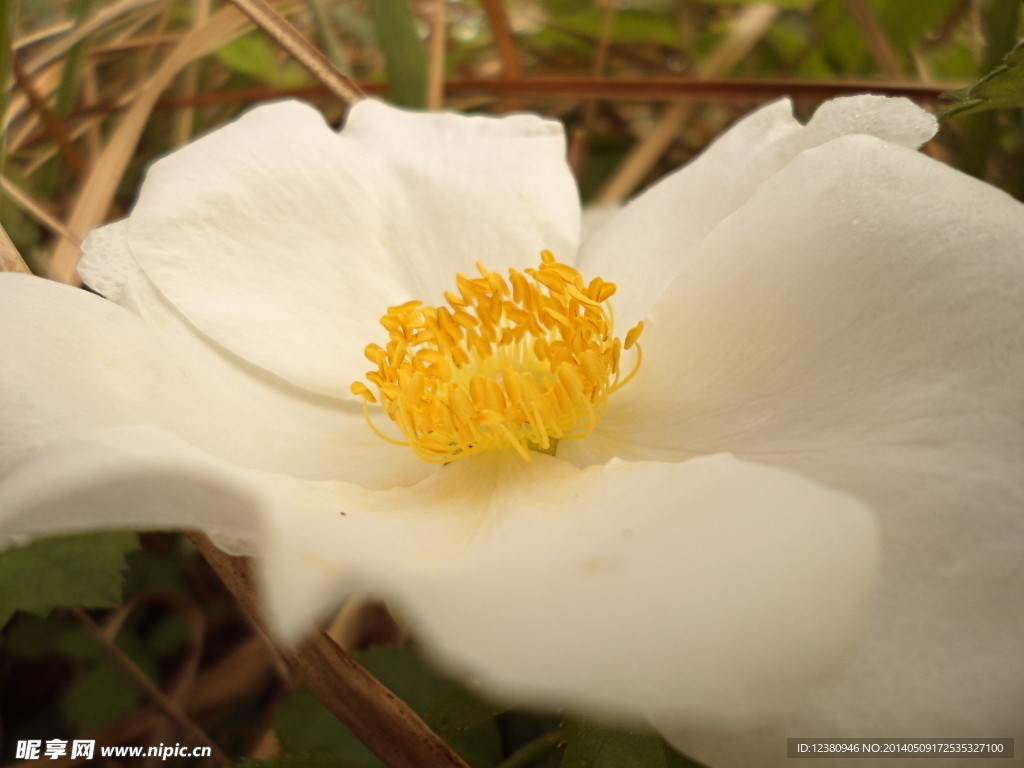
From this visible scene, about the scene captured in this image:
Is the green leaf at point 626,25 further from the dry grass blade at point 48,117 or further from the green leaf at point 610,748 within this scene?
the green leaf at point 610,748

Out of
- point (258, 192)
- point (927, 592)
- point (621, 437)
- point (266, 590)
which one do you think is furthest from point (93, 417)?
point (927, 592)

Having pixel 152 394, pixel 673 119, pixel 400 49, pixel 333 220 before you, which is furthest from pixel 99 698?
pixel 673 119

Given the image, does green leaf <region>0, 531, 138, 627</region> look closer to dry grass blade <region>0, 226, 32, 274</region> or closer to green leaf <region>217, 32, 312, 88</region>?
dry grass blade <region>0, 226, 32, 274</region>

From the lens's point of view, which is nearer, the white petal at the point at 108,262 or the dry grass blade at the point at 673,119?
the white petal at the point at 108,262

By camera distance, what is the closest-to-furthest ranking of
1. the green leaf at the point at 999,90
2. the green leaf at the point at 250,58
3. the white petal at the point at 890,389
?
1. the white petal at the point at 890,389
2. the green leaf at the point at 999,90
3. the green leaf at the point at 250,58

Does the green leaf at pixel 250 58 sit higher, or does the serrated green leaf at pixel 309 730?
the green leaf at pixel 250 58

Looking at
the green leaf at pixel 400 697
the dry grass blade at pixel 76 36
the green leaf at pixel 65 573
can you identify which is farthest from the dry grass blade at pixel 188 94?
the green leaf at pixel 400 697

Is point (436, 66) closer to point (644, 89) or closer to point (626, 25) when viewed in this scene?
point (644, 89)
